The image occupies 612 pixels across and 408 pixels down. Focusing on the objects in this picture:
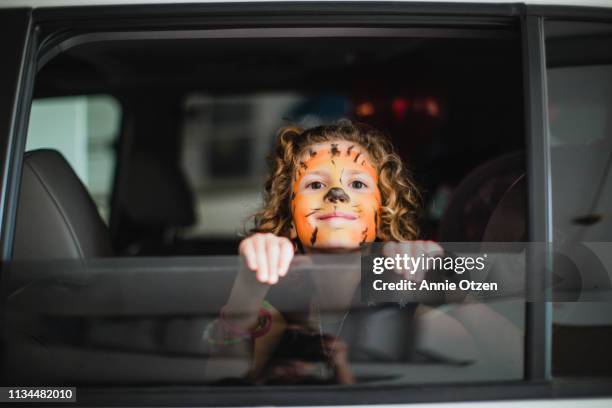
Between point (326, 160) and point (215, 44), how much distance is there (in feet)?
5.85

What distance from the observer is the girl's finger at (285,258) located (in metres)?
1.21

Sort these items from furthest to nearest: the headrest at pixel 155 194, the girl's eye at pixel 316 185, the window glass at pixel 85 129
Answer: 1. the headrest at pixel 155 194
2. the window glass at pixel 85 129
3. the girl's eye at pixel 316 185

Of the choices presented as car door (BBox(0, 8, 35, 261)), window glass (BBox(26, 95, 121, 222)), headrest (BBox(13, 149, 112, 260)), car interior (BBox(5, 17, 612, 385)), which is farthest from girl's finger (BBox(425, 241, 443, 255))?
window glass (BBox(26, 95, 121, 222))

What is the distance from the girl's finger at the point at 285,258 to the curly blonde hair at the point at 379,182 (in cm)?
15

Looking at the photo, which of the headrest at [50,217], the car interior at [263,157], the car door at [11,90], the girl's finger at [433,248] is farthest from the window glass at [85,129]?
the girl's finger at [433,248]

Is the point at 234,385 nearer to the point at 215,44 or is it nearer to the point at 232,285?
the point at 232,285

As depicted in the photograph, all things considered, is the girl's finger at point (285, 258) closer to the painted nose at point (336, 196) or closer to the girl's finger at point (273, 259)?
the girl's finger at point (273, 259)

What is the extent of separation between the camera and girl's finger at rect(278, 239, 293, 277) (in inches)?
47.6

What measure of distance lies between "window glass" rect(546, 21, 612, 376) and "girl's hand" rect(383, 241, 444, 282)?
0.88ft

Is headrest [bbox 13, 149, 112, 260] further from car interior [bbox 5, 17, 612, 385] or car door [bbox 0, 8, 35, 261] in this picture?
car door [bbox 0, 8, 35, 261]

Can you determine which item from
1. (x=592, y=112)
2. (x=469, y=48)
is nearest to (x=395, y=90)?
(x=469, y=48)

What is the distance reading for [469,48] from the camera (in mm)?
3227

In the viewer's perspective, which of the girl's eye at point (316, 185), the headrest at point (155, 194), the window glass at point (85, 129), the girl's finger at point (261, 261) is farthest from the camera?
the headrest at point (155, 194)

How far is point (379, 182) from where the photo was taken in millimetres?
1385
